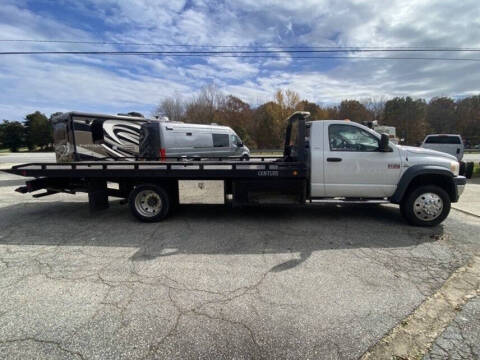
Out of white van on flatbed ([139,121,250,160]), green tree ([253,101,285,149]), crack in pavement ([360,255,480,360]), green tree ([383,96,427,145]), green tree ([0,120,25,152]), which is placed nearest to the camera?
crack in pavement ([360,255,480,360])

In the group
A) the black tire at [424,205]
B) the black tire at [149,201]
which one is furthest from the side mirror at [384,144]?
the black tire at [149,201]

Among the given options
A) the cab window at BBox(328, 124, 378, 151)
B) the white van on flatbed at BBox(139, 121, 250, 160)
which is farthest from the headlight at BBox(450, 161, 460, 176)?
the white van on flatbed at BBox(139, 121, 250, 160)

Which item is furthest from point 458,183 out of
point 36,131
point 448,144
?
point 36,131

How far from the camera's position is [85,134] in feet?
28.6

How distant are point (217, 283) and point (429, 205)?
14.5ft

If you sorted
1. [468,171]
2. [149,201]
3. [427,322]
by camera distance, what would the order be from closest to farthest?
[427,322], [468,171], [149,201]

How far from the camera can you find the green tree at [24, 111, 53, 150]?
160 ft

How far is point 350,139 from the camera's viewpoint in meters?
4.89

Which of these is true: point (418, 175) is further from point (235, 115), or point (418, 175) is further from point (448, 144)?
point (235, 115)

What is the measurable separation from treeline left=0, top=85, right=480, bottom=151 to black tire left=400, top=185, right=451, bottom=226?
3575 cm

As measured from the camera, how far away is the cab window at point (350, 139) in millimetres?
4852

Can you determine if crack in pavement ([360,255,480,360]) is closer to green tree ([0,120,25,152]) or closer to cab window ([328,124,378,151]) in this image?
cab window ([328,124,378,151])

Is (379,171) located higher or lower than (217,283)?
higher

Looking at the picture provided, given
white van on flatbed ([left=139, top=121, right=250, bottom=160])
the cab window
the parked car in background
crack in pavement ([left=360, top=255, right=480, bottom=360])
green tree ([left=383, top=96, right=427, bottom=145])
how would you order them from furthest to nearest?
green tree ([left=383, top=96, right=427, bottom=145]) < the parked car in background < white van on flatbed ([left=139, top=121, right=250, bottom=160]) < the cab window < crack in pavement ([left=360, top=255, right=480, bottom=360])
